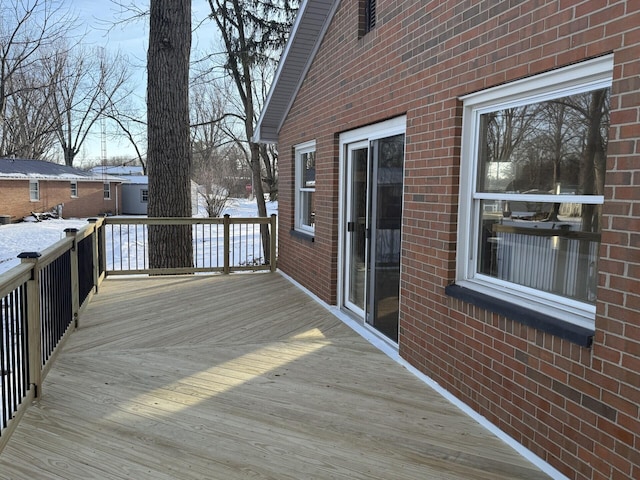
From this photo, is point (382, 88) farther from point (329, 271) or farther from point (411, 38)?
point (329, 271)

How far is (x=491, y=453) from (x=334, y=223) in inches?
140

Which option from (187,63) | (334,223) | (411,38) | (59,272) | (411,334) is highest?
(187,63)

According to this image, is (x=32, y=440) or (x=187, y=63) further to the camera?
(x=187, y=63)

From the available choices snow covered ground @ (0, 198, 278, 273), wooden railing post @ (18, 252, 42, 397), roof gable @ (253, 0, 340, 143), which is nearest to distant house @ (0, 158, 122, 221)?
snow covered ground @ (0, 198, 278, 273)

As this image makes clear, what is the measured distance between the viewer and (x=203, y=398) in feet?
11.6

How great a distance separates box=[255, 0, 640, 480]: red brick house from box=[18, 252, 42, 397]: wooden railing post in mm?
2735

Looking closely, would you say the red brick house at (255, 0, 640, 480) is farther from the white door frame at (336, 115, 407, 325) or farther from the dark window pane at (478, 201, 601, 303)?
the white door frame at (336, 115, 407, 325)

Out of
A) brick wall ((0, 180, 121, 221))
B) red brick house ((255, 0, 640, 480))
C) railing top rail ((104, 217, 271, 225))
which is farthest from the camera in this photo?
brick wall ((0, 180, 121, 221))

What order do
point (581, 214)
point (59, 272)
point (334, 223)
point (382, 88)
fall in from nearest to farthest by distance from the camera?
point (581, 214)
point (59, 272)
point (382, 88)
point (334, 223)

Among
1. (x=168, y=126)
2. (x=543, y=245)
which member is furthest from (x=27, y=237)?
(x=543, y=245)

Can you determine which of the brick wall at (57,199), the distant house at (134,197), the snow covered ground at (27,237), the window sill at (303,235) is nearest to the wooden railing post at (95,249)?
the window sill at (303,235)

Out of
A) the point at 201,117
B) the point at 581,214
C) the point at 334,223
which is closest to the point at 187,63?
the point at 334,223

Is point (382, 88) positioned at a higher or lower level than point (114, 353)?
higher

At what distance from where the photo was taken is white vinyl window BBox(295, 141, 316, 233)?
7387mm
